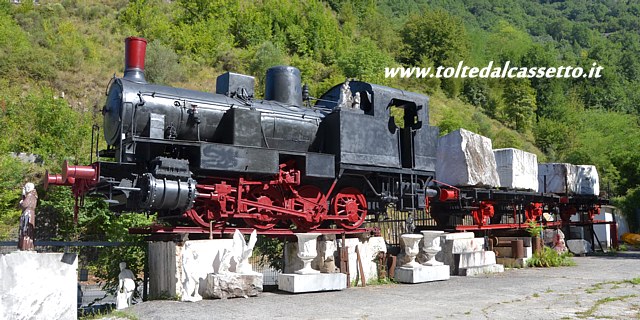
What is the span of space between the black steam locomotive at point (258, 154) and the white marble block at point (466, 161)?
3.29 feet

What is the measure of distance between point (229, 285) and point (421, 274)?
13.2ft

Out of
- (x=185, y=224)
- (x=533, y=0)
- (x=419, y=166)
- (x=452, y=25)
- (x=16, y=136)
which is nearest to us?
(x=185, y=224)

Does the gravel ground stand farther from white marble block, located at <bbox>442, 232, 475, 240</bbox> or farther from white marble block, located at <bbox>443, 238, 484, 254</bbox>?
white marble block, located at <bbox>442, 232, 475, 240</bbox>

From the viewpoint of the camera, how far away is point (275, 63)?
39.8 meters

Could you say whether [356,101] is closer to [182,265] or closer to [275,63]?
[182,265]

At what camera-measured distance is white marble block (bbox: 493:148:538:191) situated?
14.3 meters

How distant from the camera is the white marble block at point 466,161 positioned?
12.7m

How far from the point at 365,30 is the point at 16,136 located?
50.8 m

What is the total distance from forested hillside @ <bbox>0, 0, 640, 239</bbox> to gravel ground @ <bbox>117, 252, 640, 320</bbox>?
7.09m

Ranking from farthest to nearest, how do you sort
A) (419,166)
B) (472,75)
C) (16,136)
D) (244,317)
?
1. (472,75)
2. (16,136)
3. (419,166)
4. (244,317)

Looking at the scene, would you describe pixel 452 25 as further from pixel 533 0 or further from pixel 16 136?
pixel 533 0

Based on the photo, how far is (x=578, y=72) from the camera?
69.6 metres

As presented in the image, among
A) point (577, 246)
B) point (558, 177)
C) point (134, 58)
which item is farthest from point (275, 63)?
point (134, 58)

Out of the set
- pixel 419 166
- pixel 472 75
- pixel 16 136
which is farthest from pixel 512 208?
pixel 472 75
